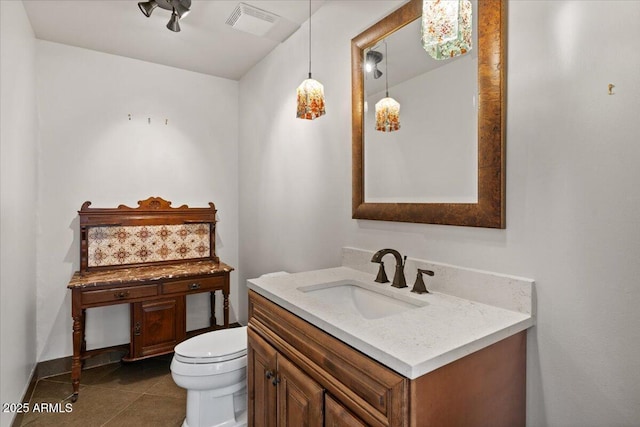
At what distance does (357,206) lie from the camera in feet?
6.39

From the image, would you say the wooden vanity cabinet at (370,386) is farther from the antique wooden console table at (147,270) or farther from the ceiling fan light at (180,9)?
the ceiling fan light at (180,9)

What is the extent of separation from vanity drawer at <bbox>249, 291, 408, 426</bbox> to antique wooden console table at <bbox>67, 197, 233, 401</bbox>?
63.4 inches

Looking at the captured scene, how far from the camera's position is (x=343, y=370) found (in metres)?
1.05

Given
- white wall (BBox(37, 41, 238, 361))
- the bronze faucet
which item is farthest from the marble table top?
the bronze faucet

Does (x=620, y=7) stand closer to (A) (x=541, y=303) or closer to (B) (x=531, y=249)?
(B) (x=531, y=249)

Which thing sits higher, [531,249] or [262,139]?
[262,139]

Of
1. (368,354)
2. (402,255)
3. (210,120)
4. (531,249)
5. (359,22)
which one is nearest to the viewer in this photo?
(368,354)

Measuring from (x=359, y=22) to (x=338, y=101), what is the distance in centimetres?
45

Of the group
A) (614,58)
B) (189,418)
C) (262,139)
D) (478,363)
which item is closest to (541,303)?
(478,363)

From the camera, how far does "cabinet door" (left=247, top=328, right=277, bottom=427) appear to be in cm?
144

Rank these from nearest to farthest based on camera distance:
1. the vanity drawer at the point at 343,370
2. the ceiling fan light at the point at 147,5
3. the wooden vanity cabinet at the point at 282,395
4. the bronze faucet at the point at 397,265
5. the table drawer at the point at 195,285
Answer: the vanity drawer at the point at 343,370 < the wooden vanity cabinet at the point at 282,395 < the bronze faucet at the point at 397,265 < the ceiling fan light at the point at 147,5 < the table drawer at the point at 195,285

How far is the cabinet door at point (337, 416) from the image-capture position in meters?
0.99

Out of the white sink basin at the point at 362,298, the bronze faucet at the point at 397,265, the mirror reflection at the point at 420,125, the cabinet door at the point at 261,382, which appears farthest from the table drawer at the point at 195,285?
the bronze faucet at the point at 397,265

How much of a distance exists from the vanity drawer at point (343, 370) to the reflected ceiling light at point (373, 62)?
131cm
